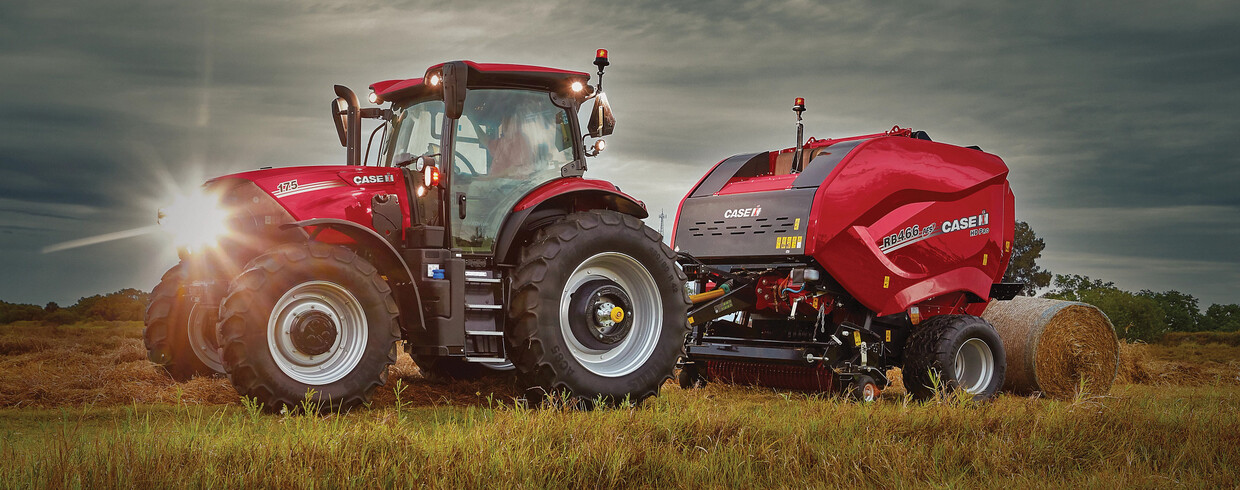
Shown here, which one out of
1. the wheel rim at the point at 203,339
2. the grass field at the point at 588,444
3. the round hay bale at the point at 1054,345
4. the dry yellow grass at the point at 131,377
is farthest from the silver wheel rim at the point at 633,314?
the round hay bale at the point at 1054,345

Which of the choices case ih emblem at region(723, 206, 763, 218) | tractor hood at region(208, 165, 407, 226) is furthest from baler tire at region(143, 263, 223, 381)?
case ih emblem at region(723, 206, 763, 218)

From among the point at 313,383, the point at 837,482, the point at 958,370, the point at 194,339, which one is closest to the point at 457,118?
the point at 313,383

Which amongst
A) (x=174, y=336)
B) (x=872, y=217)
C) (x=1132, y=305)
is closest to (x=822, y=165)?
(x=872, y=217)

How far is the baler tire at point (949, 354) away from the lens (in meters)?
8.71

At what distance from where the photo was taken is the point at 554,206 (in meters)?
7.35

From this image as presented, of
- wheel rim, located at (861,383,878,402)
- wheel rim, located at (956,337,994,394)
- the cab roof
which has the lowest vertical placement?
wheel rim, located at (861,383,878,402)

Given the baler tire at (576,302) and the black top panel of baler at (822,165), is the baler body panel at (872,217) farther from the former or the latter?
the baler tire at (576,302)

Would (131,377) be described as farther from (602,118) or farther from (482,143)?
(602,118)

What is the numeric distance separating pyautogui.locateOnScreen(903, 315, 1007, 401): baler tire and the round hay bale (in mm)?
509

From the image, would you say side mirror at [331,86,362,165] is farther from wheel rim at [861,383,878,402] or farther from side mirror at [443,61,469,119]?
wheel rim at [861,383,878,402]

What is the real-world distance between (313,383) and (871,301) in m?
4.85

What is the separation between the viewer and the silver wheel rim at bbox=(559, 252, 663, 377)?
708cm

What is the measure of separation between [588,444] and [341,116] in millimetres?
4109

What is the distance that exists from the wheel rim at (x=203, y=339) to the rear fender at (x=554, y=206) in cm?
241
